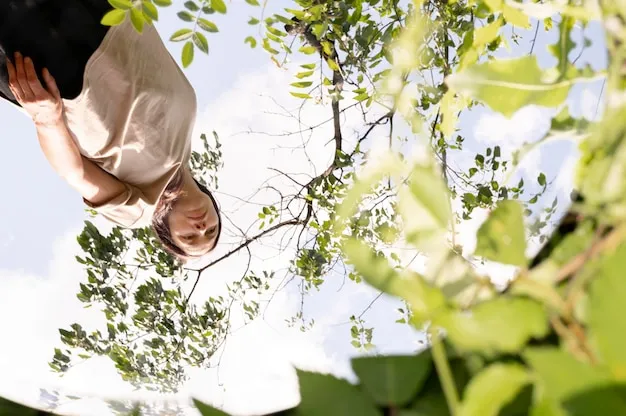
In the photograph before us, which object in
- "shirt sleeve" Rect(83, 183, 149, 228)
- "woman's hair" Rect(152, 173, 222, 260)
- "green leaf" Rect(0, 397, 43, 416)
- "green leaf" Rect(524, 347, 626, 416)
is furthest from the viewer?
"woman's hair" Rect(152, 173, 222, 260)

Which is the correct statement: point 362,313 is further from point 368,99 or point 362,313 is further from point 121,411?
point 121,411

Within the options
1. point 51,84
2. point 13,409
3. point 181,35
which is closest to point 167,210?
point 51,84

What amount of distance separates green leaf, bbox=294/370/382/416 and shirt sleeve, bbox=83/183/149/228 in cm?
126

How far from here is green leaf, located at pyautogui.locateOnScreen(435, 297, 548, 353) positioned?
0.47 feet

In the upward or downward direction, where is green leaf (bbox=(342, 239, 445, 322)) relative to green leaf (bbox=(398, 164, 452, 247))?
downward

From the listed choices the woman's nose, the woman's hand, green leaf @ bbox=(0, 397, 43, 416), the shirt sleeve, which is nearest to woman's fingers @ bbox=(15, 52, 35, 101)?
the woman's hand

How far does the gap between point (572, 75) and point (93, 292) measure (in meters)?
2.54

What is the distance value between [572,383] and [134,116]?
4.09 feet

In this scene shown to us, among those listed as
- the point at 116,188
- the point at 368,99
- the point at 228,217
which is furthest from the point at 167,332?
the point at 368,99

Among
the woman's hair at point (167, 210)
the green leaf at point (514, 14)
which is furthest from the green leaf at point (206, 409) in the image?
the woman's hair at point (167, 210)

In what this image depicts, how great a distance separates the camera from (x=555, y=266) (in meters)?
0.16

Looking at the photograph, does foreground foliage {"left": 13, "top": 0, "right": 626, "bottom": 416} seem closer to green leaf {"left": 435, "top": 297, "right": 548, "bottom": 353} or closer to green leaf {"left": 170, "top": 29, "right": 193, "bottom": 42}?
green leaf {"left": 435, "top": 297, "right": 548, "bottom": 353}

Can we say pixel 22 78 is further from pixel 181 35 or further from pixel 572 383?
pixel 572 383

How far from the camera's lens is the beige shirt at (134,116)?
1.12 m
